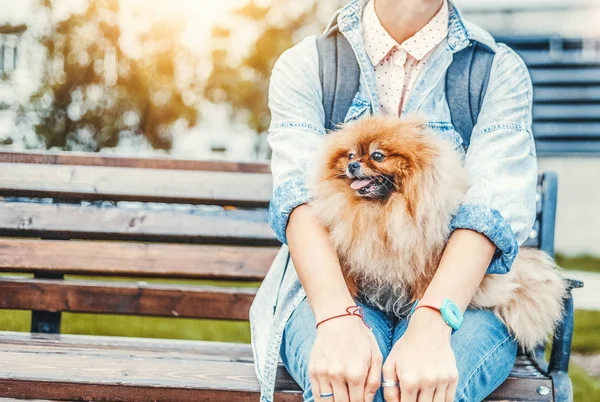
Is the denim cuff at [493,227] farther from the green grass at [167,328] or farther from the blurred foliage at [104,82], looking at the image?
the blurred foliage at [104,82]

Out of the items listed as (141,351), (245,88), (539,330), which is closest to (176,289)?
(141,351)

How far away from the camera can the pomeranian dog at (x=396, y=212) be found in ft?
5.57

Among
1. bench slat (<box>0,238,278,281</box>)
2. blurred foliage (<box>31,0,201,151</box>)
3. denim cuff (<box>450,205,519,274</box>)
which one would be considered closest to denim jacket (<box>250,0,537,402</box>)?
denim cuff (<box>450,205,519,274</box>)

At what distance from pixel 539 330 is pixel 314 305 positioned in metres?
0.71

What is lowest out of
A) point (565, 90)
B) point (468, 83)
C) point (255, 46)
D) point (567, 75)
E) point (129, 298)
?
point (129, 298)

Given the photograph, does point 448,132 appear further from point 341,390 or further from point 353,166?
point 341,390

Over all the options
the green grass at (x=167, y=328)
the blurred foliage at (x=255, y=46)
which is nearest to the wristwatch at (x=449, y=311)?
the green grass at (x=167, y=328)

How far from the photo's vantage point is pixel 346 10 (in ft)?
6.75

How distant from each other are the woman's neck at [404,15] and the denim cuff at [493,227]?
25.6 inches

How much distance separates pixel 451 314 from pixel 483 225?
27 cm

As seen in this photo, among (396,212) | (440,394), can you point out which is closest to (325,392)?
(440,394)

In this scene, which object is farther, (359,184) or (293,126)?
(293,126)

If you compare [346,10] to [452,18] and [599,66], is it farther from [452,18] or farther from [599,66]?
[599,66]

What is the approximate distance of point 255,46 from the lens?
27.2ft
